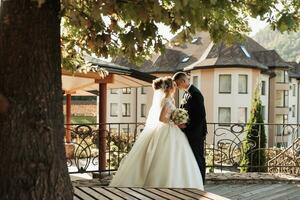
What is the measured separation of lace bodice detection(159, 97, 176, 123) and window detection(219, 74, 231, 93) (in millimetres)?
29581

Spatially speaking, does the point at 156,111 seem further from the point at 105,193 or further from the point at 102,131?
the point at 105,193

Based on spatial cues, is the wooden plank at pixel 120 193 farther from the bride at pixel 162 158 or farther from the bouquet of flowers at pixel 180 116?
the bouquet of flowers at pixel 180 116

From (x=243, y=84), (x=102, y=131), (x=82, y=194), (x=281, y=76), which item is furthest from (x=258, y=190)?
(x=281, y=76)

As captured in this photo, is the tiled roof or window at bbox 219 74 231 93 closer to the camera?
window at bbox 219 74 231 93

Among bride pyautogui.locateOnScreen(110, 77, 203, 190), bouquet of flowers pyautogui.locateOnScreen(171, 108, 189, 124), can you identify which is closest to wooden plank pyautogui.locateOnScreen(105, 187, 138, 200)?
bride pyautogui.locateOnScreen(110, 77, 203, 190)

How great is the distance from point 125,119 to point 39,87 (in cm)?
4523

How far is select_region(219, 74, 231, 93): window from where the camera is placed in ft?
121

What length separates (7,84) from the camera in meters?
3.55

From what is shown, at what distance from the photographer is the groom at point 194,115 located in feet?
25.0

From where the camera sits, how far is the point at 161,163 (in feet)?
24.0

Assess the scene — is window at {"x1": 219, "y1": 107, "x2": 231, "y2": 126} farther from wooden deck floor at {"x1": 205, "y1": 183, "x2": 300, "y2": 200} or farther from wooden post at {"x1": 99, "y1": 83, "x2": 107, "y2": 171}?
wooden deck floor at {"x1": 205, "y1": 183, "x2": 300, "y2": 200}

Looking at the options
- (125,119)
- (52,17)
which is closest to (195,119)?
(52,17)

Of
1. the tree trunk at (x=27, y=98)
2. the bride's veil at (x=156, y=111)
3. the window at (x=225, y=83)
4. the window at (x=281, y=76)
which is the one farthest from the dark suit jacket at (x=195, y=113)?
the window at (x=281, y=76)

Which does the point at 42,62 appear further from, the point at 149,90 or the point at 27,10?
the point at 149,90
